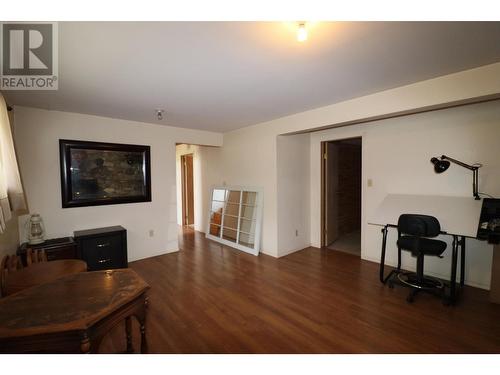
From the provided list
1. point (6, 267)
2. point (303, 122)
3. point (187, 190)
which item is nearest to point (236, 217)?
point (303, 122)

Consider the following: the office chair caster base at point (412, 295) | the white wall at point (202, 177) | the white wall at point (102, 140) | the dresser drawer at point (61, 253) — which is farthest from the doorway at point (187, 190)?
the office chair caster base at point (412, 295)

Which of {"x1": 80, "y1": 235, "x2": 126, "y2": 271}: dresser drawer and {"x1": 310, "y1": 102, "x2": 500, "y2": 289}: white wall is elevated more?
{"x1": 310, "y1": 102, "x2": 500, "y2": 289}: white wall

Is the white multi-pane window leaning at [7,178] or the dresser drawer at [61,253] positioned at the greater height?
the white multi-pane window leaning at [7,178]

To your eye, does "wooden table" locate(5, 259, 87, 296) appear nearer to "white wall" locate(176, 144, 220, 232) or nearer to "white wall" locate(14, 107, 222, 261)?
"white wall" locate(14, 107, 222, 261)

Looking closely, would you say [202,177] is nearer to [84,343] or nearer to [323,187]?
[323,187]

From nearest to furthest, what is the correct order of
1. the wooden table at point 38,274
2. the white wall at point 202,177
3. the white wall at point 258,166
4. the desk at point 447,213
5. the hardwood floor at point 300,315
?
1. the wooden table at point 38,274
2. the hardwood floor at point 300,315
3. the desk at point 447,213
4. the white wall at point 258,166
5. the white wall at point 202,177

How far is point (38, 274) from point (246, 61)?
93.7 inches

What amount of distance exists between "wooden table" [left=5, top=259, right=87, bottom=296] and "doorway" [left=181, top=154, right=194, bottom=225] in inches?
171

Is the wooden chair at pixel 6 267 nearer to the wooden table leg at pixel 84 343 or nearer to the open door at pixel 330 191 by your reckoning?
the wooden table leg at pixel 84 343

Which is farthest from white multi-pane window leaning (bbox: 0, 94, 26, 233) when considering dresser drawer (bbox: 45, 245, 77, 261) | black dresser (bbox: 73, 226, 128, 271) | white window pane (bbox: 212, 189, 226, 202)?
white window pane (bbox: 212, 189, 226, 202)

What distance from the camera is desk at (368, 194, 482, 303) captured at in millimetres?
2393

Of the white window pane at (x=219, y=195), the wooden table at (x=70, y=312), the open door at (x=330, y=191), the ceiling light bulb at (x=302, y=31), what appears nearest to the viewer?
the wooden table at (x=70, y=312)

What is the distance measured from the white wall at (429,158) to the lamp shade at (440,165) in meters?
0.07

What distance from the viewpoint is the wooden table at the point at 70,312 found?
1089mm
